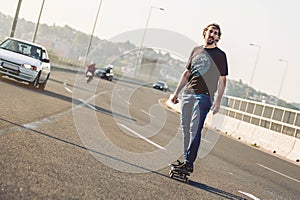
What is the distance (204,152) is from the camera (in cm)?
1245

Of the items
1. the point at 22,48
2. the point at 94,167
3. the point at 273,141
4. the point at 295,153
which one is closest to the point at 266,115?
the point at 273,141

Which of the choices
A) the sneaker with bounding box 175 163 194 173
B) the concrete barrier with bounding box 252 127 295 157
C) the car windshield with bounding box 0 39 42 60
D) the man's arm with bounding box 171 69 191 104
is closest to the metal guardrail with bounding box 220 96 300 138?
the concrete barrier with bounding box 252 127 295 157

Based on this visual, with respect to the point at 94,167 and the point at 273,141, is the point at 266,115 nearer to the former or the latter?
the point at 273,141

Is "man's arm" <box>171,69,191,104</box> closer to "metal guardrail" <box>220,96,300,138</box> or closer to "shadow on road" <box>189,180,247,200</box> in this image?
"shadow on road" <box>189,180,247,200</box>

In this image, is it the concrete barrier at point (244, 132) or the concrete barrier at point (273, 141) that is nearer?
the concrete barrier at point (273, 141)

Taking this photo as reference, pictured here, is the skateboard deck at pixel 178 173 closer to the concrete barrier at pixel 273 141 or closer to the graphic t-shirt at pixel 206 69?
the graphic t-shirt at pixel 206 69

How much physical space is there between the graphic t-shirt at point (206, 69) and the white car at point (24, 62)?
34.6ft

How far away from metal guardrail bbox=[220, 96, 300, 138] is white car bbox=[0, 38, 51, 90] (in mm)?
9805

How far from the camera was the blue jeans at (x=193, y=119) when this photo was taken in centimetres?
721

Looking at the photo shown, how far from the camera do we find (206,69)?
727cm

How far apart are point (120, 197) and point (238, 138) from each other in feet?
61.7

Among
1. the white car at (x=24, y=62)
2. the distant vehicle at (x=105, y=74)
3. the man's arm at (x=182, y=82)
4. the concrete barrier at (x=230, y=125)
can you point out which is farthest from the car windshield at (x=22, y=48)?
the distant vehicle at (x=105, y=74)

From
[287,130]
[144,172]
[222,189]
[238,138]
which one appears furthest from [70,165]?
[238,138]

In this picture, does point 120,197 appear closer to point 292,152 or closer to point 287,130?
point 292,152
